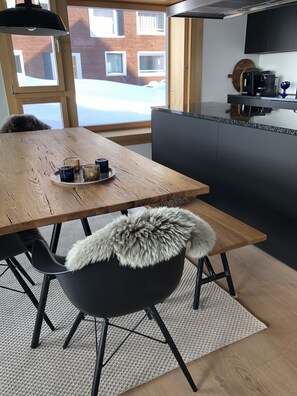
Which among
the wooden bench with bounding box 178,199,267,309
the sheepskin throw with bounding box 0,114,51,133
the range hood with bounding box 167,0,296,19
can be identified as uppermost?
the range hood with bounding box 167,0,296,19

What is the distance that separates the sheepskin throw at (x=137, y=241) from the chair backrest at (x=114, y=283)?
46 millimetres

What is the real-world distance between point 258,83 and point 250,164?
2.49m

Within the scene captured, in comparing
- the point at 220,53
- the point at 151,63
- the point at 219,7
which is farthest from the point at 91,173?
the point at 220,53

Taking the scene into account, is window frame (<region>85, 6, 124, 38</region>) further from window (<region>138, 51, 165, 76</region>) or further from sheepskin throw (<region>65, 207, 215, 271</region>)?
sheepskin throw (<region>65, 207, 215, 271</region>)

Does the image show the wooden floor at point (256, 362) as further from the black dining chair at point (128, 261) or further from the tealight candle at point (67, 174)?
the tealight candle at point (67, 174)

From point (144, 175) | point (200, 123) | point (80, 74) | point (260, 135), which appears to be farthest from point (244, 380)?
point (80, 74)

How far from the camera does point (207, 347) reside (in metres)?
1.52

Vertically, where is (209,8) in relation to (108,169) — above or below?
above

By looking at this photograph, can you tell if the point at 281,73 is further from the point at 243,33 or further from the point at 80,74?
the point at 80,74

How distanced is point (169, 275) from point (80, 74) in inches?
126

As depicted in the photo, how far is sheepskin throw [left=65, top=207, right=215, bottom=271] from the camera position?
887 mm

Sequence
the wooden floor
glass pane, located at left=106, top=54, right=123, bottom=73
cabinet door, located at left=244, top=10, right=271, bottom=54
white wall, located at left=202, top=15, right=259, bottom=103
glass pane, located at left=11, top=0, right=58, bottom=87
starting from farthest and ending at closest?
cabinet door, located at left=244, top=10, right=271, bottom=54
white wall, located at left=202, top=15, right=259, bottom=103
glass pane, located at left=106, top=54, right=123, bottom=73
glass pane, located at left=11, top=0, right=58, bottom=87
the wooden floor

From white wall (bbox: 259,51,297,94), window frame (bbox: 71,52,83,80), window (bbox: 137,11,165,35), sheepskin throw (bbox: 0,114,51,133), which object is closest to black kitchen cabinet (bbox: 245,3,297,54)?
white wall (bbox: 259,51,297,94)

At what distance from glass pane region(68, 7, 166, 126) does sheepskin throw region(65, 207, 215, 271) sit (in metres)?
3.18
